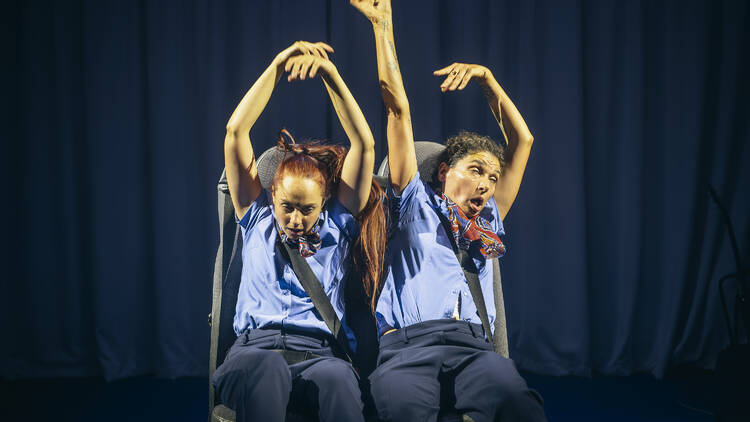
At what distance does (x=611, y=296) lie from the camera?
336cm

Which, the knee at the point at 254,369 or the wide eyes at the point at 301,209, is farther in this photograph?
the wide eyes at the point at 301,209

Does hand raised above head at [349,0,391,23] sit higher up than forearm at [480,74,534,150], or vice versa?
hand raised above head at [349,0,391,23]

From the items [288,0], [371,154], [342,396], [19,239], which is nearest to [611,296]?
[371,154]

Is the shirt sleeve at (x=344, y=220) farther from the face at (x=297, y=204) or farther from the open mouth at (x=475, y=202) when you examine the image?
the open mouth at (x=475, y=202)

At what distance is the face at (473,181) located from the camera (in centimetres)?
217

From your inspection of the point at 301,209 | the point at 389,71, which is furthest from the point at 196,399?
the point at 389,71

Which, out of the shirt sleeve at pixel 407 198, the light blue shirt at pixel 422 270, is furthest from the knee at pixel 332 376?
the shirt sleeve at pixel 407 198

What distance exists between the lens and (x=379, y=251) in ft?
6.76

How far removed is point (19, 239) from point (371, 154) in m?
2.37

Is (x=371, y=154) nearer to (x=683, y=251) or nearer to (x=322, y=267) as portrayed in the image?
(x=322, y=267)

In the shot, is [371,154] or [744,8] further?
[744,8]

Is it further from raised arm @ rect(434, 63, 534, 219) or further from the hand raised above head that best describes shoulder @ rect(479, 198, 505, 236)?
the hand raised above head

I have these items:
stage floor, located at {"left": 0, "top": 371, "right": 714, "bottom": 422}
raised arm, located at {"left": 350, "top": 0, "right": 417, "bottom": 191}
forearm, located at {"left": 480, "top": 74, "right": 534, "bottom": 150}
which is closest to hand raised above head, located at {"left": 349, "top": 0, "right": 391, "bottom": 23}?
raised arm, located at {"left": 350, "top": 0, "right": 417, "bottom": 191}

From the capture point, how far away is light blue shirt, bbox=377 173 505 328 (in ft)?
6.49
